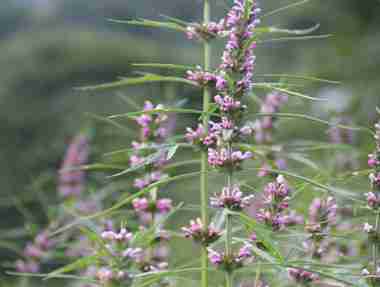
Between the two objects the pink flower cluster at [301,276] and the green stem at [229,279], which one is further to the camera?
the pink flower cluster at [301,276]

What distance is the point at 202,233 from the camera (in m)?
1.43

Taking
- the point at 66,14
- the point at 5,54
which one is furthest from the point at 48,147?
the point at 66,14

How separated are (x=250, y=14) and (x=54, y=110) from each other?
6.03m

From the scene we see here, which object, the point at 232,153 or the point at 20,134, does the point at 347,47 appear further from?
the point at 232,153

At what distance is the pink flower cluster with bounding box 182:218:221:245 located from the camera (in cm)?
143

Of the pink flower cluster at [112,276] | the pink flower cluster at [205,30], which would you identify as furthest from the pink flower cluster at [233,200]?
the pink flower cluster at [205,30]

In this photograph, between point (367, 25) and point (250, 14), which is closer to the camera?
point (250, 14)

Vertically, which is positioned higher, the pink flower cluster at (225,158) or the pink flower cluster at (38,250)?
the pink flower cluster at (225,158)

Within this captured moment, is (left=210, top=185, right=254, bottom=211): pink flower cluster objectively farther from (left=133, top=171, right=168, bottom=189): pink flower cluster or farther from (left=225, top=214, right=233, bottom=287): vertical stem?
(left=133, top=171, right=168, bottom=189): pink flower cluster

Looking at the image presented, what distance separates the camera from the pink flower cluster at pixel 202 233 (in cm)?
143

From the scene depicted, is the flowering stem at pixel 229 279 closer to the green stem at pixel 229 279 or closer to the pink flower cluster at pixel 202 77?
the green stem at pixel 229 279

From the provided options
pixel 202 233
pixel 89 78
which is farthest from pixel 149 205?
pixel 89 78

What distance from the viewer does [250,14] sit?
1.34m

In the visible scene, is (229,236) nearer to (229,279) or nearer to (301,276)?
(229,279)
